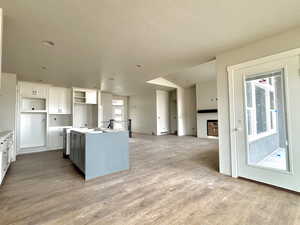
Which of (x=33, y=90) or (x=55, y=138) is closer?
(x=33, y=90)

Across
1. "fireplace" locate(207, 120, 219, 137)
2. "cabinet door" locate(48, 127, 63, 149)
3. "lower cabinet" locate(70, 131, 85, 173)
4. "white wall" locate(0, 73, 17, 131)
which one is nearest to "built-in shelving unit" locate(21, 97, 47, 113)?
"cabinet door" locate(48, 127, 63, 149)

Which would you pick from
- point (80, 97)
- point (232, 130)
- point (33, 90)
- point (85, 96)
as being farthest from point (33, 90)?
point (232, 130)

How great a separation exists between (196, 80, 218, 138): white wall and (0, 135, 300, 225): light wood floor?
16.3 ft

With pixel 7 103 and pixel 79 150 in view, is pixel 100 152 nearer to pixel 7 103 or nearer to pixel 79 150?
pixel 79 150

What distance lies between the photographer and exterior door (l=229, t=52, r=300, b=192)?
2.27 meters

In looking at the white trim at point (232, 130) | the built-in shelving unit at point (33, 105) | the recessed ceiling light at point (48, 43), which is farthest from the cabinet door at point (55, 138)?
the white trim at point (232, 130)

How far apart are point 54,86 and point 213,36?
5.91 metres

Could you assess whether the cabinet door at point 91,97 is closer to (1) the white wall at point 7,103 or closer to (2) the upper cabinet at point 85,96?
(2) the upper cabinet at point 85,96

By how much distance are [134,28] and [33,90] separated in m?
4.96

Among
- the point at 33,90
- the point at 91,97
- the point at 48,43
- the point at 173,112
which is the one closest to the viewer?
the point at 48,43

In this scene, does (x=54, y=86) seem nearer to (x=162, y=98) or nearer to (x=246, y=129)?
(x=162, y=98)

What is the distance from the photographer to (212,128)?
763 centimetres

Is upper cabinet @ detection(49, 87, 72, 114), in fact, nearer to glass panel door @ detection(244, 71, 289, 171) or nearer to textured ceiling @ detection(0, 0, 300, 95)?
textured ceiling @ detection(0, 0, 300, 95)

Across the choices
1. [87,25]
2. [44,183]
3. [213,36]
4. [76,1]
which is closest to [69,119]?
[44,183]
